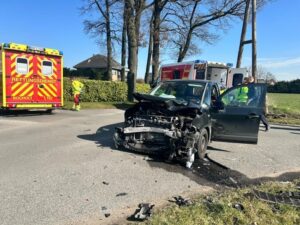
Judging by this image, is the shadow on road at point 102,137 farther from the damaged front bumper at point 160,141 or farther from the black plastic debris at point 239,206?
the black plastic debris at point 239,206

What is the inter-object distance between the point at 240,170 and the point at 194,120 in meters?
1.34

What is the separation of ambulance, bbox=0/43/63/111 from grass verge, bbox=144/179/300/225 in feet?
36.0

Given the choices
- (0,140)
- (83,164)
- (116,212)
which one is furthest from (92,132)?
(116,212)

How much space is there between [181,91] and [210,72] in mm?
12485

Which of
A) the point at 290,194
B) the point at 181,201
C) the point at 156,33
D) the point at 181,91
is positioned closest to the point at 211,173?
the point at 290,194

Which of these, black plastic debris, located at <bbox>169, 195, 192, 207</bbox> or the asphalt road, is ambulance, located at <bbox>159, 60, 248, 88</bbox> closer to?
the asphalt road

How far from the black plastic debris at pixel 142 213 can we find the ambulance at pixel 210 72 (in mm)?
15689

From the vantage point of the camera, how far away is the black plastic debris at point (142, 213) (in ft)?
13.9

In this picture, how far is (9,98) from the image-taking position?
1395 cm

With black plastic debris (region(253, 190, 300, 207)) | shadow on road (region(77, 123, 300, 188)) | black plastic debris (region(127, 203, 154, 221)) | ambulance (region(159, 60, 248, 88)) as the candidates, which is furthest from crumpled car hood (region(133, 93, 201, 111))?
ambulance (region(159, 60, 248, 88))

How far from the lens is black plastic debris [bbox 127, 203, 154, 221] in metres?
4.23

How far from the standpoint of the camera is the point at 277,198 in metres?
5.12

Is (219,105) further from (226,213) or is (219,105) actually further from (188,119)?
(226,213)

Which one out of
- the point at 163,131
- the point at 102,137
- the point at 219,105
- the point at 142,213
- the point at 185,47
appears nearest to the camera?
the point at 142,213
